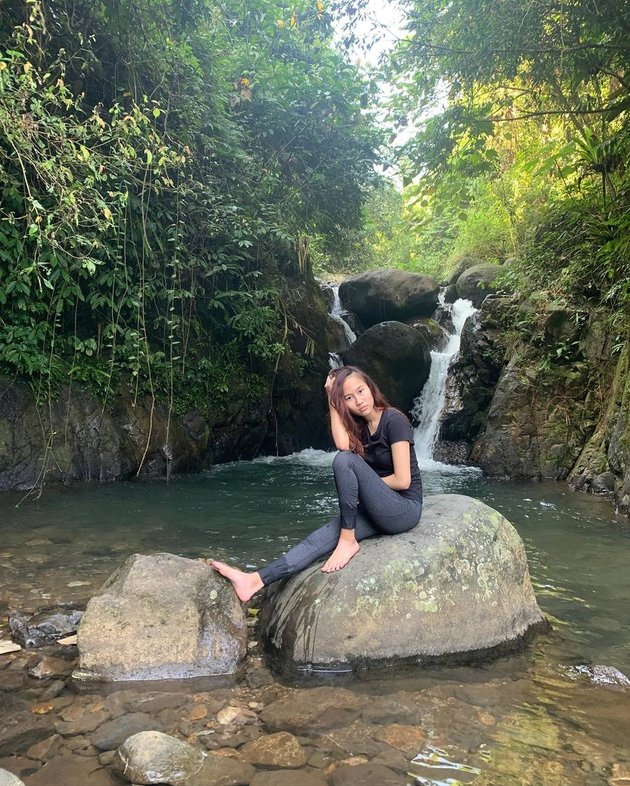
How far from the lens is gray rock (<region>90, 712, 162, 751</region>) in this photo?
7.71ft

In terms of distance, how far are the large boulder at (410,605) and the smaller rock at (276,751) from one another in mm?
598

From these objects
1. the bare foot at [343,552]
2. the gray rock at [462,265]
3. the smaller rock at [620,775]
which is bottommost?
the smaller rock at [620,775]

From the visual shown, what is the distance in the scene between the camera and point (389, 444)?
3529 mm

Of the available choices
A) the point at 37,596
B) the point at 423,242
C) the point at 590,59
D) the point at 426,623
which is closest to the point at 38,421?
the point at 37,596

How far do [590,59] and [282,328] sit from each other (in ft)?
21.4

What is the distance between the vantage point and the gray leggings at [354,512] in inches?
132

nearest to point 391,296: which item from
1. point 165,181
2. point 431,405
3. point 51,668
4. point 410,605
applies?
point 431,405

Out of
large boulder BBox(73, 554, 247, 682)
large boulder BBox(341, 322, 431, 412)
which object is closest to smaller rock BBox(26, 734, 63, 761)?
large boulder BBox(73, 554, 247, 682)

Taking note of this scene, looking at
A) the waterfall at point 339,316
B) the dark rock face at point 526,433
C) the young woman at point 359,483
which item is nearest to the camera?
the young woman at point 359,483

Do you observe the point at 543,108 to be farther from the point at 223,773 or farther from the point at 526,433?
the point at 223,773

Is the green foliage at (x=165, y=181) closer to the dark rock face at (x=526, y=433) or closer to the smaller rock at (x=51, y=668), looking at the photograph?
the smaller rock at (x=51, y=668)

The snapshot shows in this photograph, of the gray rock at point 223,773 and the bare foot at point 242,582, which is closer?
the gray rock at point 223,773

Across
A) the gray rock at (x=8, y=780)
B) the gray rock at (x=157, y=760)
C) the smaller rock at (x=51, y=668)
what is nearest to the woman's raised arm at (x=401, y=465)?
the gray rock at (x=157, y=760)

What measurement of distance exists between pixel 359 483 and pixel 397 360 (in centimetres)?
933
